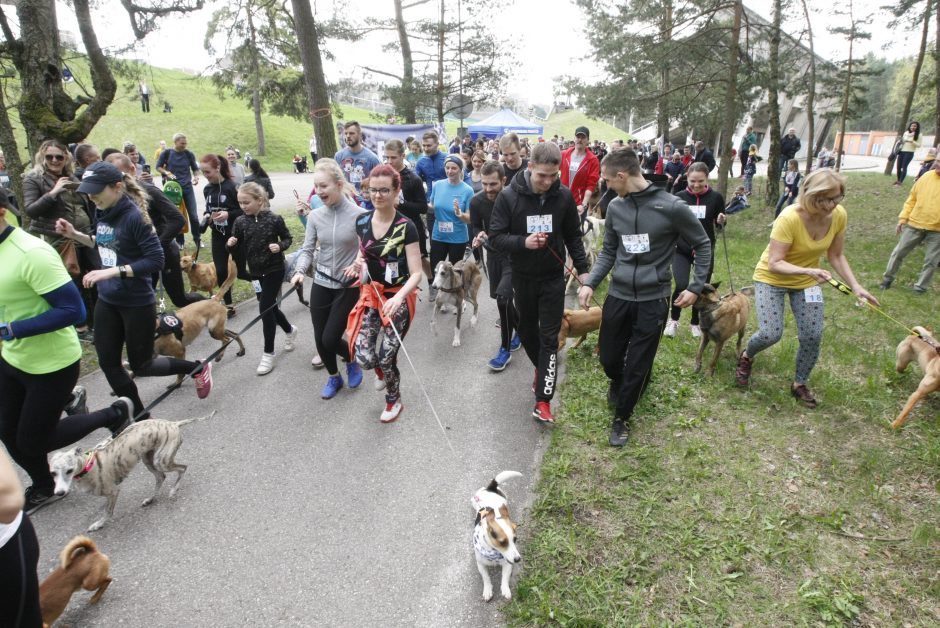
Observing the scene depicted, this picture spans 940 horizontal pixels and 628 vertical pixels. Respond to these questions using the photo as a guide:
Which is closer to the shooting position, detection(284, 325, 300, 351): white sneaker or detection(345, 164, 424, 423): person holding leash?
detection(345, 164, 424, 423): person holding leash

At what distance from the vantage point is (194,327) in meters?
5.42

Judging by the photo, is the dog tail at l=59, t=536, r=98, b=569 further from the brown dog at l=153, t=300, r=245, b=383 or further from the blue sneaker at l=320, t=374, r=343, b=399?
the brown dog at l=153, t=300, r=245, b=383

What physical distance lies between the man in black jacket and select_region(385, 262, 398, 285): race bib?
2.93ft

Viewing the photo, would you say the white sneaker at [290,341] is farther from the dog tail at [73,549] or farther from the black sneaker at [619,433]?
the black sneaker at [619,433]

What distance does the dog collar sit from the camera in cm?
311

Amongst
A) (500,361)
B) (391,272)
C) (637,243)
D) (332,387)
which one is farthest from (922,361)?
(332,387)

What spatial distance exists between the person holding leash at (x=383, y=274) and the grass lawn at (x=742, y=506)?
5.73 feet

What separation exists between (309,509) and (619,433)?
101 inches

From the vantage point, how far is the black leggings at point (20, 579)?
1704 millimetres

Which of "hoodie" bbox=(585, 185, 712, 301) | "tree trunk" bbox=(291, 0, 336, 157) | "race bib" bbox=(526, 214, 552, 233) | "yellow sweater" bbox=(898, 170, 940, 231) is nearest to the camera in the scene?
"hoodie" bbox=(585, 185, 712, 301)

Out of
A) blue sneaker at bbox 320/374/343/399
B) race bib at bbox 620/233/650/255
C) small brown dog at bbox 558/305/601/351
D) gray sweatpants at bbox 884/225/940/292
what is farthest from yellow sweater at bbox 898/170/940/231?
blue sneaker at bbox 320/374/343/399

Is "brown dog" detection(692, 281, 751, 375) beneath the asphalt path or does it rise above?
above

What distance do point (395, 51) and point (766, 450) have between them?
20473 mm

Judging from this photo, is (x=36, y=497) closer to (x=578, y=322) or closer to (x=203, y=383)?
(x=203, y=383)
